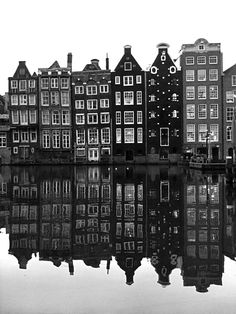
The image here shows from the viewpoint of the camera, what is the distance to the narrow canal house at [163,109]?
252ft

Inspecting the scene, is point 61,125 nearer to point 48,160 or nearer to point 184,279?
point 48,160

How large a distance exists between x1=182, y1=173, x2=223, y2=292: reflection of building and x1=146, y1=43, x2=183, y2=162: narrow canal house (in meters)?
56.9

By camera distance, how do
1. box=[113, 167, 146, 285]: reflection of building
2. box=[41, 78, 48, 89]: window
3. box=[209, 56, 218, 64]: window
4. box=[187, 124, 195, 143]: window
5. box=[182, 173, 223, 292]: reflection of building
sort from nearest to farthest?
box=[182, 173, 223, 292]: reflection of building
box=[113, 167, 146, 285]: reflection of building
box=[209, 56, 218, 64]: window
box=[187, 124, 195, 143]: window
box=[41, 78, 48, 89]: window

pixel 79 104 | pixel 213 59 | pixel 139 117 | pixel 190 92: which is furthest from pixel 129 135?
pixel 213 59

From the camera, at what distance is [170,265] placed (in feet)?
31.3

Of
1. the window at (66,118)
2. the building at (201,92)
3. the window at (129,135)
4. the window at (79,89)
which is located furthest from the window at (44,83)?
the building at (201,92)

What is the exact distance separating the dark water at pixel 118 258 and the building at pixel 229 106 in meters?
58.5

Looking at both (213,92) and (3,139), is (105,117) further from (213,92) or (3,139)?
(213,92)

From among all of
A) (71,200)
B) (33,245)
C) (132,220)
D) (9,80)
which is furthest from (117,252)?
(9,80)

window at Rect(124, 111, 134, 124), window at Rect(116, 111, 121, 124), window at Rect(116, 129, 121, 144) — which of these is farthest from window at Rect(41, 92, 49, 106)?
window at Rect(124, 111, 134, 124)


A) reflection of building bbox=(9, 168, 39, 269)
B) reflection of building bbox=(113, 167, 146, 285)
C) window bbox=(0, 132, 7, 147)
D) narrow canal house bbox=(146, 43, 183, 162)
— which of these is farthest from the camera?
→ window bbox=(0, 132, 7, 147)

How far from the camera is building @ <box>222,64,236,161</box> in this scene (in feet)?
249

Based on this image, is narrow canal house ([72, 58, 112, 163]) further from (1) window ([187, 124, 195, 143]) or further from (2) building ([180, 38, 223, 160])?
Result: (1) window ([187, 124, 195, 143])

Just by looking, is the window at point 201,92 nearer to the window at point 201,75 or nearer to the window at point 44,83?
the window at point 201,75
